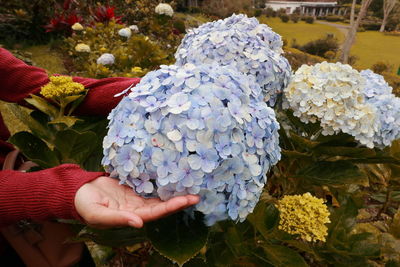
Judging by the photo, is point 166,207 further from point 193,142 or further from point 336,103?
point 336,103

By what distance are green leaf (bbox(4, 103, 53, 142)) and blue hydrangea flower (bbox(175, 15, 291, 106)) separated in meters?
0.66

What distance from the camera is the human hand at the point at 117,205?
667 mm

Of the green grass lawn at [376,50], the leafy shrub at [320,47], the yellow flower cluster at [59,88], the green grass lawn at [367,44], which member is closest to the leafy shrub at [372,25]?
the green grass lawn at [367,44]

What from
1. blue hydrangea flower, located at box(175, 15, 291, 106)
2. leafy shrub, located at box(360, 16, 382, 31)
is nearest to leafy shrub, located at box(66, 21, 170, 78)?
blue hydrangea flower, located at box(175, 15, 291, 106)

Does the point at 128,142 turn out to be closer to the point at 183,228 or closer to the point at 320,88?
the point at 183,228

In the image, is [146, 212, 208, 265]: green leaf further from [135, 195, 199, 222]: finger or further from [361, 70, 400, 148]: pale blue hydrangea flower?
[361, 70, 400, 148]: pale blue hydrangea flower

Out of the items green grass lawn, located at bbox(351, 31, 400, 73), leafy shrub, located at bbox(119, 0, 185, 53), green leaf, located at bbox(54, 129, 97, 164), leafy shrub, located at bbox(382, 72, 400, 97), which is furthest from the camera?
green grass lawn, located at bbox(351, 31, 400, 73)

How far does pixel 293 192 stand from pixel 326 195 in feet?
1.31

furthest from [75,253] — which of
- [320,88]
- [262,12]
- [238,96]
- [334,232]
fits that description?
[262,12]

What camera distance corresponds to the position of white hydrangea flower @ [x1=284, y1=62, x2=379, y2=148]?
4.22 ft

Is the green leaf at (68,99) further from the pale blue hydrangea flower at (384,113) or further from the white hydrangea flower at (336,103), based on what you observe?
the pale blue hydrangea flower at (384,113)

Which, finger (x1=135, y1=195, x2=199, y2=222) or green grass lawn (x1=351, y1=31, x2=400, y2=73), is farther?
green grass lawn (x1=351, y1=31, x2=400, y2=73)

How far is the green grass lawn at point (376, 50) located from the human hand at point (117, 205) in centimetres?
1084

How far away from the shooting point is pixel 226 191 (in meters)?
0.77
